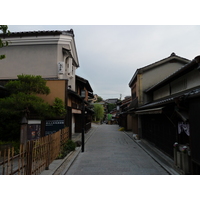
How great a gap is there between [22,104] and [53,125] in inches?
126

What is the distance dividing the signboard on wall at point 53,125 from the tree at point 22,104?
2.23ft

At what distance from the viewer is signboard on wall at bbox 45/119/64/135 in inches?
452

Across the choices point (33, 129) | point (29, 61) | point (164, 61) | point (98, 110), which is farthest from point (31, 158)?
point (98, 110)

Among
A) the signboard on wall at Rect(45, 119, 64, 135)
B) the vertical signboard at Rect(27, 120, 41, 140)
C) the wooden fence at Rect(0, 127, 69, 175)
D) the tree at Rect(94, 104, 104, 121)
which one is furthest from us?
the tree at Rect(94, 104, 104, 121)

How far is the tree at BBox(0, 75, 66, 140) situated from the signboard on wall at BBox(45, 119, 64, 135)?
679mm

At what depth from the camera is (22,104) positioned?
8906 mm

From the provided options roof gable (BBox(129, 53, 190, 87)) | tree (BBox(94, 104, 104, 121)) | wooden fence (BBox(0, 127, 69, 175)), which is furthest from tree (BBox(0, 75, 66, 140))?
tree (BBox(94, 104, 104, 121))

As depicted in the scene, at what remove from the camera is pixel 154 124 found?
12.5m

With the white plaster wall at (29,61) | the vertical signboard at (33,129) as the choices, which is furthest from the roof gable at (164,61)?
the vertical signboard at (33,129)

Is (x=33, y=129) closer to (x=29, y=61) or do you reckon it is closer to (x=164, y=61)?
(x=29, y=61)

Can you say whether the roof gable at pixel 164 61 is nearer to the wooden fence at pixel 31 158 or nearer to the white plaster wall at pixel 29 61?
the white plaster wall at pixel 29 61

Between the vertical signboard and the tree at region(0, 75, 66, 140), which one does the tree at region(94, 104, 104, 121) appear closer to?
the vertical signboard

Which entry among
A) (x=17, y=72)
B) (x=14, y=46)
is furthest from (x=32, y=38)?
(x=17, y=72)

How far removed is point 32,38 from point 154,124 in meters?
12.6
